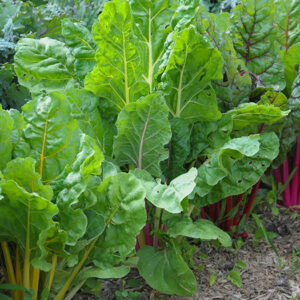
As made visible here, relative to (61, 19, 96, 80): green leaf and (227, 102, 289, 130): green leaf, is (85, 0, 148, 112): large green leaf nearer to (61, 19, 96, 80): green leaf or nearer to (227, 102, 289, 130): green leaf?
(61, 19, 96, 80): green leaf

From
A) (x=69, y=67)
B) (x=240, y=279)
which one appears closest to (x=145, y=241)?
(x=240, y=279)

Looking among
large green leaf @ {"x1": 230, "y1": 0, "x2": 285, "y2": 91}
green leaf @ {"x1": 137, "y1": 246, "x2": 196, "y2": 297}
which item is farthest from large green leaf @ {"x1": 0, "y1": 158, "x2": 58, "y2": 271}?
large green leaf @ {"x1": 230, "y1": 0, "x2": 285, "y2": 91}

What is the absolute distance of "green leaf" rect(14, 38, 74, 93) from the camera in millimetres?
1916

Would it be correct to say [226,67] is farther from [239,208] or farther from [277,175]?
[277,175]

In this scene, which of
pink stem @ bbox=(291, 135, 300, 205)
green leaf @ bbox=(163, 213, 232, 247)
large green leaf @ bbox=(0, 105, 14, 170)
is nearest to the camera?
large green leaf @ bbox=(0, 105, 14, 170)

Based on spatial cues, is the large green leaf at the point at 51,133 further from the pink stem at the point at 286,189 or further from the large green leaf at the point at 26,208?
the pink stem at the point at 286,189

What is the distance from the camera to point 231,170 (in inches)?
73.5

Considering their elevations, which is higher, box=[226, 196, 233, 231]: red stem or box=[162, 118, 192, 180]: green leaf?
box=[162, 118, 192, 180]: green leaf

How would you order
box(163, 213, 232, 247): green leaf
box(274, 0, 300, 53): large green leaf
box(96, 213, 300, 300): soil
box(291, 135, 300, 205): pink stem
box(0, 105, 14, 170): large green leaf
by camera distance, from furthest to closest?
box(291, 135, 300, 205): pink stem < box(274, 0, 300, 53): large green leaf < box(96, 213, 300, 300): soil < box(163, 213, 232, 247): green leaf < box(0, 105, 14, 170): large green leaf

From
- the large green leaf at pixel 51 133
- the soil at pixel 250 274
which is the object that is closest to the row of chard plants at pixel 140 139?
the large green leaf at pixel 51 133

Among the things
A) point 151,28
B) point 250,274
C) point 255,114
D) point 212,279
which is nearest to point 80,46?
point 151,28

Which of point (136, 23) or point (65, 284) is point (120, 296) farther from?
point (136, 23)

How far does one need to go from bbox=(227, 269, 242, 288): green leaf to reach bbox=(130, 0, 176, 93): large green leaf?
2.94ft

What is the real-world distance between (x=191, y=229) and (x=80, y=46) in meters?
0.96
